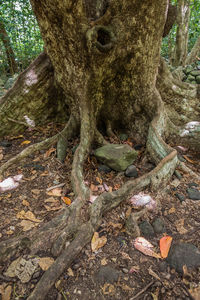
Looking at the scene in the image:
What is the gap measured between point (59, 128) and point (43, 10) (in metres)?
2.13

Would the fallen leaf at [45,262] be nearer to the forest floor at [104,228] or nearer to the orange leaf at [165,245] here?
the forest floor at [104,228]

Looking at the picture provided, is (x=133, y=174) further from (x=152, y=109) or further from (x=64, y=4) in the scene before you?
(x=64, y=4)

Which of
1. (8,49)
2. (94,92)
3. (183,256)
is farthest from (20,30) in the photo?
(183,256)

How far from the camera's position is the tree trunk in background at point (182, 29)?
8.37m

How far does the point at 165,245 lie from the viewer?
7.15 feet

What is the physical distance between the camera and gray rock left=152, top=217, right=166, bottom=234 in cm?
235

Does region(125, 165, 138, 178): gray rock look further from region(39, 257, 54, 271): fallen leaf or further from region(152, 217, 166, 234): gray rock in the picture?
region(39, 257, 54, 271): fallen leaf

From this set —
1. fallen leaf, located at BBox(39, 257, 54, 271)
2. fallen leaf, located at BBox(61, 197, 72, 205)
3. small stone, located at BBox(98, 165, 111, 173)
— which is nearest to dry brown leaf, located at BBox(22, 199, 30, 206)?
fallen leaf, located at BBox(61, 197, 72, 205)

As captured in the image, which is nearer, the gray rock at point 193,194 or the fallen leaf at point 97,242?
the fallen leaf at point 97,242

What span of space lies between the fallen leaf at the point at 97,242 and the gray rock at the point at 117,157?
118 cm

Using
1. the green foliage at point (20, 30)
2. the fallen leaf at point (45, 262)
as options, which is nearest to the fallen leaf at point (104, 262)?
the fallen leaf at point (45, 262)

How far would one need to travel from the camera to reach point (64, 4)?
2584 millimetres

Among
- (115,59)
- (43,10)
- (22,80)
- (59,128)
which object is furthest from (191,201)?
(22,80)

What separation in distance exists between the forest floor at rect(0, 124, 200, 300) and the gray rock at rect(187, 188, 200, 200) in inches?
2.5
